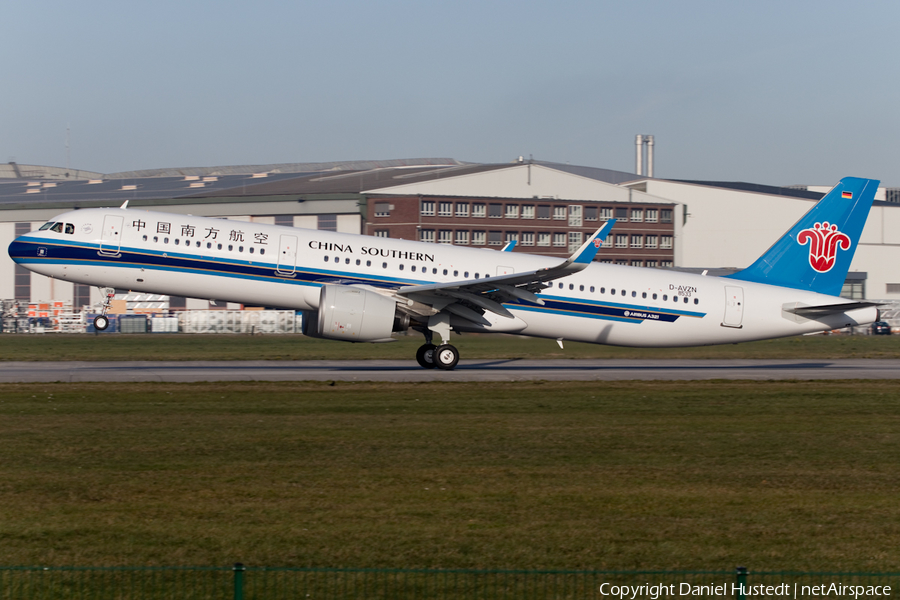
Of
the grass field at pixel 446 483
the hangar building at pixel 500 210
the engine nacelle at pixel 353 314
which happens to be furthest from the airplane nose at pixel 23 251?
the hangar building at pixel 500 210

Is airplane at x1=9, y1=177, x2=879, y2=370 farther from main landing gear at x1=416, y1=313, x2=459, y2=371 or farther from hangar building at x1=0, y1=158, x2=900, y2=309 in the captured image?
hangar building at x1=0, y1=158, x2=900, y2=309

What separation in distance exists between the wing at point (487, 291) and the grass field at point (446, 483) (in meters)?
6.74

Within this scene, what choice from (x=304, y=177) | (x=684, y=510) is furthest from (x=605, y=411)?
(x=304, y=177)

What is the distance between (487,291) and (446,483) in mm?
16375

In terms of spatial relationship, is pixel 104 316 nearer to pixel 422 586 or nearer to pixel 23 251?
pixel 23 251

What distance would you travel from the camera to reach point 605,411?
20.3 meters

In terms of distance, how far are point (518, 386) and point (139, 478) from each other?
14.4m

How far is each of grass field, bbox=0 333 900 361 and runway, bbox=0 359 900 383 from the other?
2502 millimetres

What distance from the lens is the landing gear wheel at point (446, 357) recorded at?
99.3ft

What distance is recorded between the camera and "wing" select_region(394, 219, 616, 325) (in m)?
27.3

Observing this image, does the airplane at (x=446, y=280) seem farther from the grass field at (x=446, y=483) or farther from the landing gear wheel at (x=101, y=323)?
the grass field at (x=446, y=483)

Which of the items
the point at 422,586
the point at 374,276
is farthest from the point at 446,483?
the point at 374,276

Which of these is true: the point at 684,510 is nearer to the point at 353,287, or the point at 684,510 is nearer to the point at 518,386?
the point at 518,386

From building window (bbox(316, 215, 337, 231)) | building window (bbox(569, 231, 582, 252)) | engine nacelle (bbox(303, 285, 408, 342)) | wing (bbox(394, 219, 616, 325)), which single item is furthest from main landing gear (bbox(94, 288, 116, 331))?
building window (bbox(569, 231, 582, 252))
